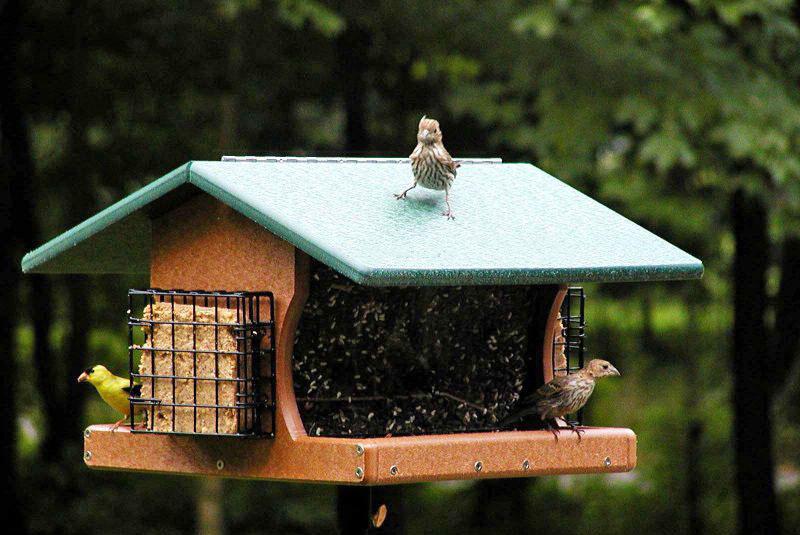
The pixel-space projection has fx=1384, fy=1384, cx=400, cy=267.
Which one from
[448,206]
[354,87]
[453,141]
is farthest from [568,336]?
[453,141]

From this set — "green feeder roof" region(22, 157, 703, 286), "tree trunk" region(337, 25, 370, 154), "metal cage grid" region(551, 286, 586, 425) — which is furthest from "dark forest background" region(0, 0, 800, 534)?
"green feeder roof" region(22, 157, 703, 286)

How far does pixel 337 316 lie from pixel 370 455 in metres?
0.73

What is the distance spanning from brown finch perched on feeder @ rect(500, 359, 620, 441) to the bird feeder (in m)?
0.07

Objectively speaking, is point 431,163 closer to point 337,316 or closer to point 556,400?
point 337,316

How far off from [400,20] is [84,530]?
6335 millimetres

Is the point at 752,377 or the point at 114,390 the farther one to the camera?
the point at 752,377

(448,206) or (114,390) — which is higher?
(448,206)

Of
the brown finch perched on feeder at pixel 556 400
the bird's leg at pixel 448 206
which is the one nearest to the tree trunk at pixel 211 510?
the brown finch perched on feeder at pixel 556 400

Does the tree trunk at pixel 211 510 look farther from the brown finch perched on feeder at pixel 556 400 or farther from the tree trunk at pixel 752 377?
the brown finch perched on feeder at pixel 556 400

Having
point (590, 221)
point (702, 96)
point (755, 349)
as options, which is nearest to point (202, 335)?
point (590, 221)

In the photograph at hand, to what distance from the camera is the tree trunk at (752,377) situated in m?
11.7

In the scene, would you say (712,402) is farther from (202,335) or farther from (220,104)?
(202,335)

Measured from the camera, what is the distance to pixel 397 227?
15.3ft

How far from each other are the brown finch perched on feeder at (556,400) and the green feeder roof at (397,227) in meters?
0.48
